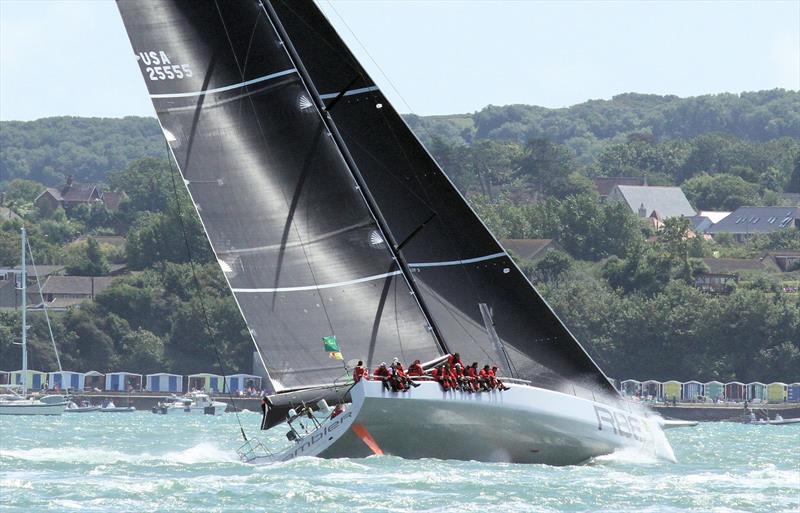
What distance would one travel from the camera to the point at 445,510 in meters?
25.6

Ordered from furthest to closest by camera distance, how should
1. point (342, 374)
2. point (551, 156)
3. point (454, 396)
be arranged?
point (551, 156), point (342, 374), point (454, 396)

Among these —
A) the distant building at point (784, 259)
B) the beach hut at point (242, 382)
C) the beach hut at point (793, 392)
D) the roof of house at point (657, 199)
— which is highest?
the roof of house at point (657, 199)

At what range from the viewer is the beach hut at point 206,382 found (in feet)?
353

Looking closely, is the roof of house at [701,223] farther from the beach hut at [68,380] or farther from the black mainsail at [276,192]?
the black mainsail at [276,192]

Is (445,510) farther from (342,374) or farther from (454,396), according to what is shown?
(342,374)

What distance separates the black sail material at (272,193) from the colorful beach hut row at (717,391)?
210ft

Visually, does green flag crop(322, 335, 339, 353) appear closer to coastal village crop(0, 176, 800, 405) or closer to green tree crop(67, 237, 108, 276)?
coastal village crop(0, 176, 800, 405)

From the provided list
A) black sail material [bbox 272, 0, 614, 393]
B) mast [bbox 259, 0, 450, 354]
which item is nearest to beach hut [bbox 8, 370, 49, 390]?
black sail material [bbox 272, 0, 614, 393]

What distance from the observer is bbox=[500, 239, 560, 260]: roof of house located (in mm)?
121188

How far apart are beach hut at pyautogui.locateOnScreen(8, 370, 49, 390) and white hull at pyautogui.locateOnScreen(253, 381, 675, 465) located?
76.6 meters

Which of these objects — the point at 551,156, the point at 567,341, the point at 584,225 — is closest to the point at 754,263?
the point at 584,225

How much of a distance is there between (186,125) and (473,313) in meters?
5.60

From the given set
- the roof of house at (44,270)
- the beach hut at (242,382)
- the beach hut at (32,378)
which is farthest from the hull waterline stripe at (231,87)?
the roof of house at (44,270)

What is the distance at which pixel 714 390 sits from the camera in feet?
312
